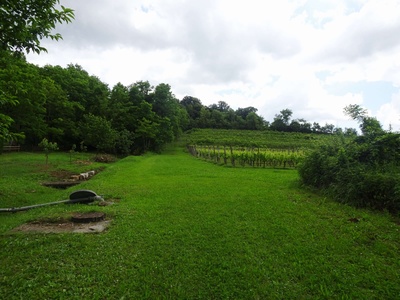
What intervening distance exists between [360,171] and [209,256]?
6036 mm

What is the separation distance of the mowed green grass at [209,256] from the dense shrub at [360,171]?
722 mm

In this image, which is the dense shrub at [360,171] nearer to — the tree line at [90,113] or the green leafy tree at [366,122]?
the green leafy tree at [366,122]

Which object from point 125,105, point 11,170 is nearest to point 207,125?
point 125,105

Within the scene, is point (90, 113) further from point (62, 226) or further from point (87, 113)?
point (62, 226)

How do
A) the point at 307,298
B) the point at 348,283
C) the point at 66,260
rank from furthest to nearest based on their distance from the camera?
the point at 66,260
the point at 348,283
the point at 307,298

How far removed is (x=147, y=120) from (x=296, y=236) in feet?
112

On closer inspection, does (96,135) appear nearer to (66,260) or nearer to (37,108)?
(37,108)

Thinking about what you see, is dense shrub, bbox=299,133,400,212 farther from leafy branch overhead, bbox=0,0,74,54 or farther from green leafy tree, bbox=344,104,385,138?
leafy branch overhead, bbox=0,0,74,54

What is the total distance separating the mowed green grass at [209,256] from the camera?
3.04m

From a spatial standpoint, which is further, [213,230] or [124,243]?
[213,230]

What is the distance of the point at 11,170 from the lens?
12766mm

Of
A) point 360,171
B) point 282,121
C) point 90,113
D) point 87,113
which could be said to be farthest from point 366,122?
point 282,121

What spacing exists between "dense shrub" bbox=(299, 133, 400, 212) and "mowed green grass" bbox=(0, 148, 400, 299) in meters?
0.72

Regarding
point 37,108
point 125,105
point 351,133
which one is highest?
point 125,105
